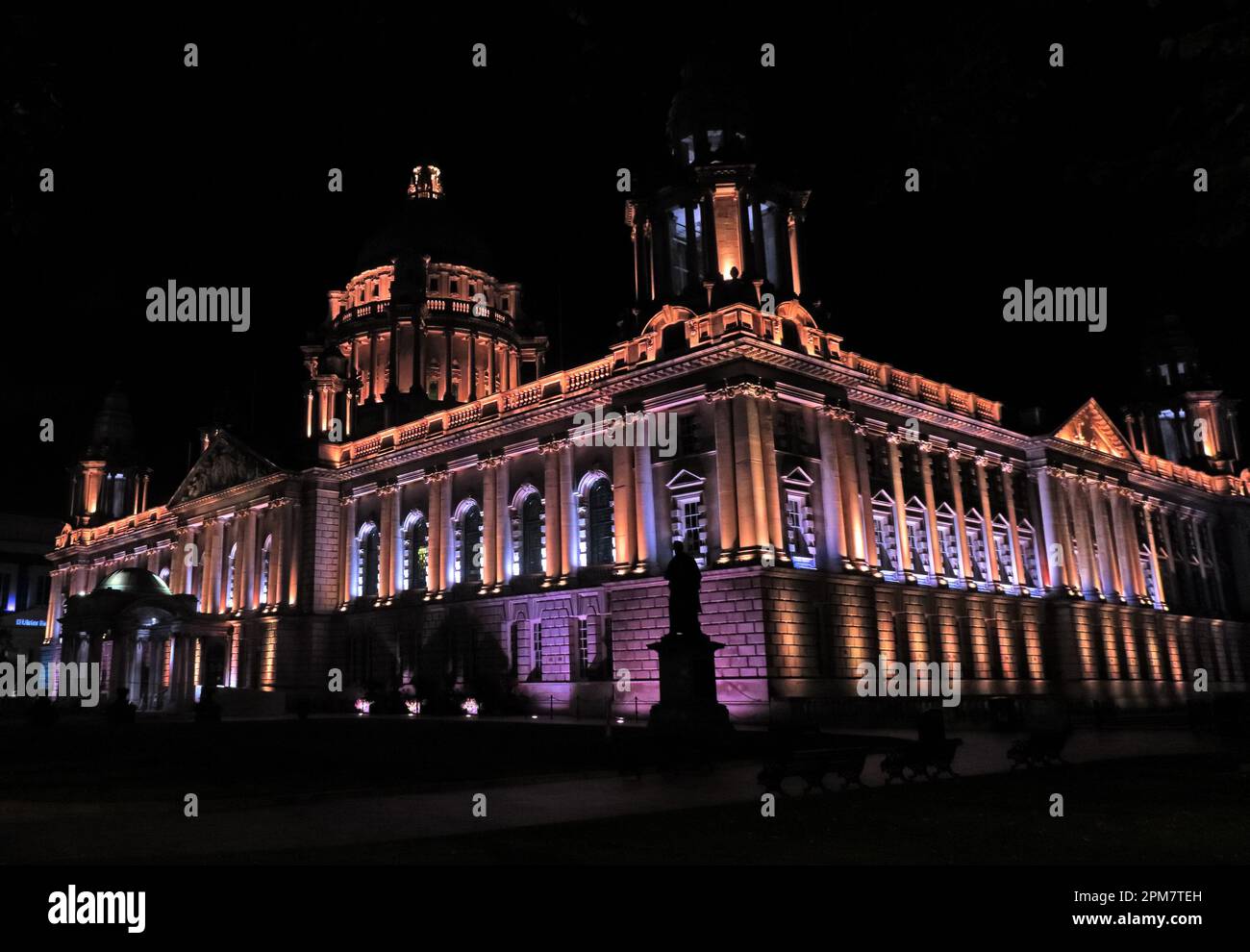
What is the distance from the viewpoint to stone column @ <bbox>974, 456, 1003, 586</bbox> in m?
52.5

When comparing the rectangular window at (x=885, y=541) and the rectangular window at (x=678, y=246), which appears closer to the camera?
the rectangular window at (x=885, y=541)

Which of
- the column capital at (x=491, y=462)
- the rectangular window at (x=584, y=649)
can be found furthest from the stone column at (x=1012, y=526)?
the column capital at (x=491, y=462)

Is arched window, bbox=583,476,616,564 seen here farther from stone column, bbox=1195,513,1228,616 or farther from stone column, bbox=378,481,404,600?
stone column, bbox=1195,513,1228,616

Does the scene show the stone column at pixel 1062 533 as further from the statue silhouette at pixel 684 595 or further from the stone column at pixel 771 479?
the statue silhouette at pixel 684 595

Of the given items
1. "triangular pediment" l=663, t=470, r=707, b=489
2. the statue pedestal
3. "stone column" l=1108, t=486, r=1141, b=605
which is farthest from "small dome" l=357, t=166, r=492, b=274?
the statue pedestal

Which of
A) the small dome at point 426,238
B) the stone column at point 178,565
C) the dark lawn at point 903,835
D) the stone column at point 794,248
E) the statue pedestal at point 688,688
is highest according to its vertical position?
the small dome at point 426,238

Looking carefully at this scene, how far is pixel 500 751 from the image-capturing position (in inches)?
979

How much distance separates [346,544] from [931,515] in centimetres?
3180

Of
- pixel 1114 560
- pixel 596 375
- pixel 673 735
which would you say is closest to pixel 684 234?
pixel 596 375

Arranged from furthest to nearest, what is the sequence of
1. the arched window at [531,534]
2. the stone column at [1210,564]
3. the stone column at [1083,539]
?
the stone column at [1210,564]
the stone column at [1083,539]
the arched window at [531,534]

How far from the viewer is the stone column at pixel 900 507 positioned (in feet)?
151

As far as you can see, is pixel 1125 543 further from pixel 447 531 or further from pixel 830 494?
pixel 447 531

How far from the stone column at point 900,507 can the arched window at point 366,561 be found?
28175 millimetres

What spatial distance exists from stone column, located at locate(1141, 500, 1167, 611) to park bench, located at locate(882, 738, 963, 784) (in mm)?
52909
